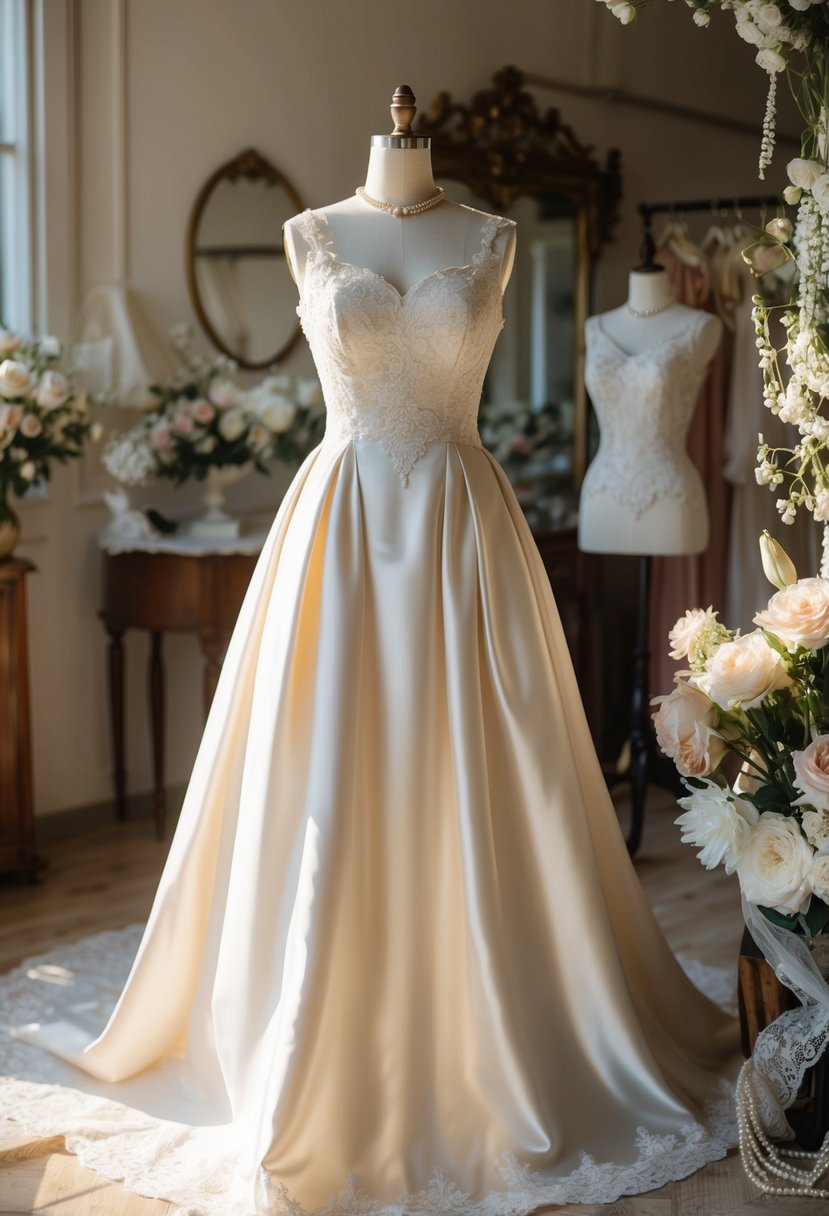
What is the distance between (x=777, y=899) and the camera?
233cm

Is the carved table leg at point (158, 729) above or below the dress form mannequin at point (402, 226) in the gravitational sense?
below

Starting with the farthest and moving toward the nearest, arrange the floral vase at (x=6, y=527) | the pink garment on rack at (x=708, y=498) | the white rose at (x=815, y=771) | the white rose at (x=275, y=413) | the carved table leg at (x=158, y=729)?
the pink garment on rack at (x=708, y=498), the carved table leg at (x=158, y=729), the white rose at (x=275, y=413), the floral vase at (x=6, y=527), the white rose at (x=815, y=771)

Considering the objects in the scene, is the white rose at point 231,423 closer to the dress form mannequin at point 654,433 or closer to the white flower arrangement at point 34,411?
the white flower arrangement at point 34,411

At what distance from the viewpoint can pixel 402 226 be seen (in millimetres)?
2711

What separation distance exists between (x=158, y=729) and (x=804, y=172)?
9.49ft

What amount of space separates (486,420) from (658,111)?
1.67 m

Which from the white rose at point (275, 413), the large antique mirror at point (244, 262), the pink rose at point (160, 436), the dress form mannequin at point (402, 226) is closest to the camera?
the dress form mannequin at point (402, 226)

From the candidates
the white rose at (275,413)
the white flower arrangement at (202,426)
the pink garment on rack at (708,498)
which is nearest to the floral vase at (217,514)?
the white flower arrangement at (202,426)

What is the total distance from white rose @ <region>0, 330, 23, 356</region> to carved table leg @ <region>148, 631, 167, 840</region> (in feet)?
3.35

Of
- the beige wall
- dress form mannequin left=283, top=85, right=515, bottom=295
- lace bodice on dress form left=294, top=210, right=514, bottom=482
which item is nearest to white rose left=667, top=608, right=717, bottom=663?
lace bodice on dress form left=294, top=210, right=514, bottom=482

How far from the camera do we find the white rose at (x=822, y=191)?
6.85 ft

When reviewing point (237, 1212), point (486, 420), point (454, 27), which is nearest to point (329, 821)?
point (237, 1212)

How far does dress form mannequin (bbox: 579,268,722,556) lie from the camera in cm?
414

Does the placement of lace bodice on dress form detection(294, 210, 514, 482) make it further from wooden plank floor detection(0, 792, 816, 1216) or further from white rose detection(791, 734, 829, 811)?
wooden plank floor detection(0, 792, 816, 1216)
